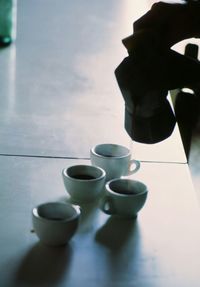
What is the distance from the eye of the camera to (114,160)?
1.31 meters

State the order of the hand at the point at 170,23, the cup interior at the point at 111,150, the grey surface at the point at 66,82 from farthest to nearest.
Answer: the grey surface at the point at 66,82
the cup interior at the point at 111,150
the hand at the point at 170,23

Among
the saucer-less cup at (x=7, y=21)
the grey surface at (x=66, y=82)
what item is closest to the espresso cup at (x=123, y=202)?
the grey surface at (x=66, y=82)

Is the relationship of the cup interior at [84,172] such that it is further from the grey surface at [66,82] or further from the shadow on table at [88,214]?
the grey surface at [66,82]

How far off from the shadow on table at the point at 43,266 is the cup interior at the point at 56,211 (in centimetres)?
5

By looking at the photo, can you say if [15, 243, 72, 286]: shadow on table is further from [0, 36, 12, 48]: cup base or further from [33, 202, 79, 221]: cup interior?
[0, 36, 12, 48]: cup base

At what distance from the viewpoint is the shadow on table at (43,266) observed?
96 centimetres

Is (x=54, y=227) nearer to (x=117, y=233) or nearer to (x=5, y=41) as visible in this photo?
(x=117, y=233)

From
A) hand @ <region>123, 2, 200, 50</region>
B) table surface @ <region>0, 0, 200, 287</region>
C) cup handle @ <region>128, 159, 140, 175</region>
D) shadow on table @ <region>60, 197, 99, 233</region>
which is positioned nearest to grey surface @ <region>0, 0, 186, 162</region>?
table surface @ <region>0, 0, 200, 287</region>

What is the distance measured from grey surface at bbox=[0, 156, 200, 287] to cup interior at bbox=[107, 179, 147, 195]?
0.04 m

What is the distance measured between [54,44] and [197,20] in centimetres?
144

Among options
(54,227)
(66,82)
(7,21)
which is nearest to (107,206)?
(54,227)

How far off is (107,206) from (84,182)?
2.9 inches

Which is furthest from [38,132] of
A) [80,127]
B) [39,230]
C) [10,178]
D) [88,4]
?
[88,4]

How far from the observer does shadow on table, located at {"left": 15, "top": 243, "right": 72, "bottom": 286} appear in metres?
0.96
